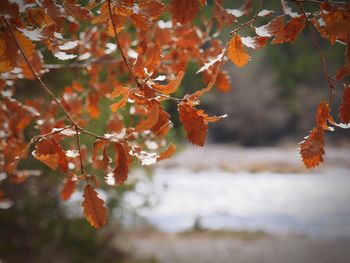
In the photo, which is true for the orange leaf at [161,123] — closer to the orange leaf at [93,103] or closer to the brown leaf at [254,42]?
the brown leaf at [254,42]

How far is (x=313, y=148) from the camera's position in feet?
2.57

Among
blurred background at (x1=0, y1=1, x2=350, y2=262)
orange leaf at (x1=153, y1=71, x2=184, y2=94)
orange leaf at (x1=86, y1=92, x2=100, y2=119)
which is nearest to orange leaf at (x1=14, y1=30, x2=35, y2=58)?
orange leaf at (x1=153, y1=71, x2=184, y2=94)

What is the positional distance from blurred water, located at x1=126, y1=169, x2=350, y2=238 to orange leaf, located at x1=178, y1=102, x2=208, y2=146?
12.7 feet

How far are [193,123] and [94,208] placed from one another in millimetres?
252

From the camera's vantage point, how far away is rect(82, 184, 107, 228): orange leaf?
30.4 inches

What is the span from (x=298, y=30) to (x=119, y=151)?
0.44 m

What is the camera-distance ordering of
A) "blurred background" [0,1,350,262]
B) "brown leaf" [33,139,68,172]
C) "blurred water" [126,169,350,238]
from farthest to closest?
"blurred water" [126,169,350,238], "blurred background" [0,1,350,262], "brown leaf" [33,139,68,172]

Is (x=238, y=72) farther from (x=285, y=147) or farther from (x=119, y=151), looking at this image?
(x=119, y=151)

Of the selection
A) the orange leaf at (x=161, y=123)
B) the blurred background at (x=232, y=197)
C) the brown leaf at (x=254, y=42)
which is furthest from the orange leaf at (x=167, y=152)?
the blurred background at (x=232, y=197)

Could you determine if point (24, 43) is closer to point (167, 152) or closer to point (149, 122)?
point (149, 122)

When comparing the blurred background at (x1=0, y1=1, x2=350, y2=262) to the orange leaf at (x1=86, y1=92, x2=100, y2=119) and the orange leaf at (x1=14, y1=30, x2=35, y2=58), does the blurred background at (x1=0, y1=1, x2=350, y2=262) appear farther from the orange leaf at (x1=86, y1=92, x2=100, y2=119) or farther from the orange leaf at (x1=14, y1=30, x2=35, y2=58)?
the orange leaf at (x1=14, y1=30, x2=35, y2=58)

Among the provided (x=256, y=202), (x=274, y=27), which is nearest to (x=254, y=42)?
(x=274, y=27)

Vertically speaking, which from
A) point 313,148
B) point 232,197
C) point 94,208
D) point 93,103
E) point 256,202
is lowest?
point 232,197

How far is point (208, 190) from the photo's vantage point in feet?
29.5
